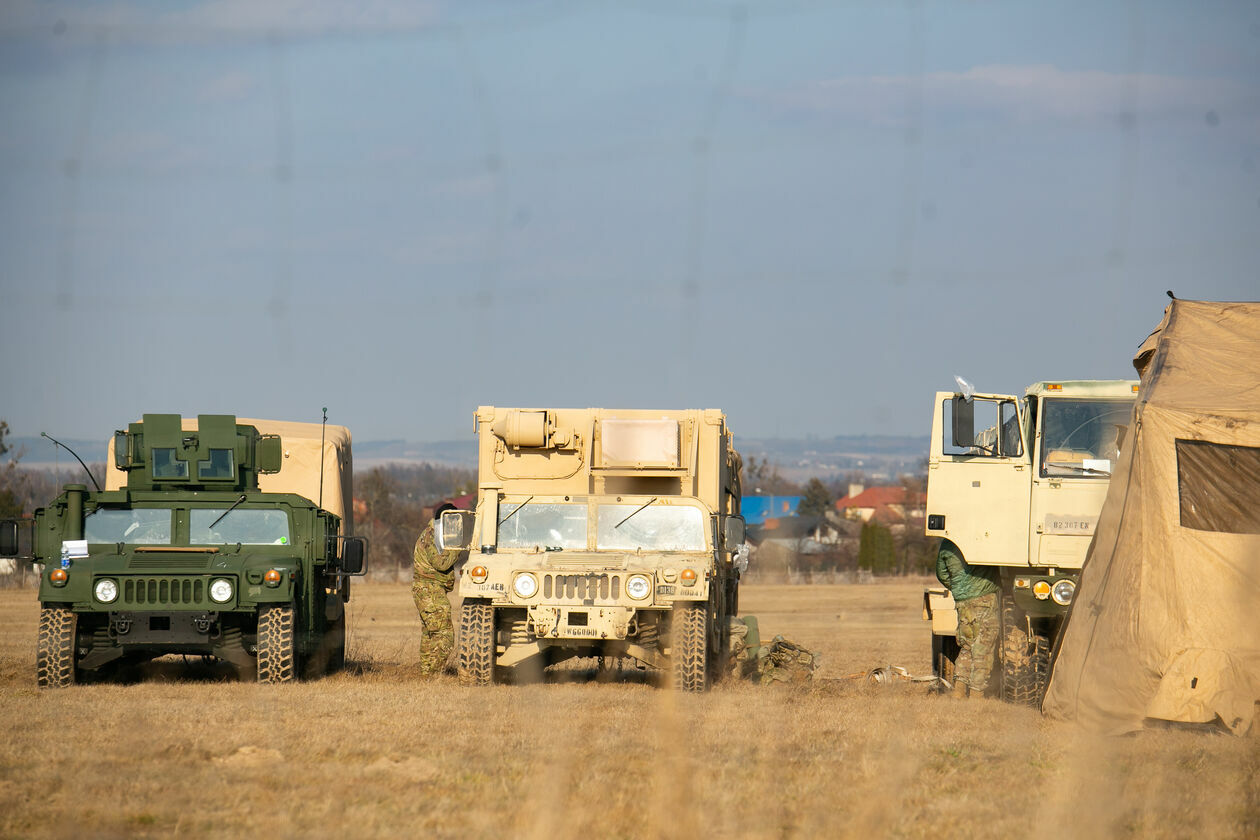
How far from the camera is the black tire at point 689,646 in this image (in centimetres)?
1263

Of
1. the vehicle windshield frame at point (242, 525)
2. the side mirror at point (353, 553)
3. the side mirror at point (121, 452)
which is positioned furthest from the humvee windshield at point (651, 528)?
the side mirror at point (121, 452)

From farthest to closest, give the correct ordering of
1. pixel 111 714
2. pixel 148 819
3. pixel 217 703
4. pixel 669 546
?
pixel 669 546, pixel 217 703, pixel 111 714, pixel 148 819

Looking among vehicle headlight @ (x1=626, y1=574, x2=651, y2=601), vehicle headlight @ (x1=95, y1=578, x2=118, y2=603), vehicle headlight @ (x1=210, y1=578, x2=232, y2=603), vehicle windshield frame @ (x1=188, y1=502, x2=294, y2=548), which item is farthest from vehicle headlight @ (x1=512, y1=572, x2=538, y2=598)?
vehicle headlight @ (x1=95, y1=578, x2=118, y2=603)

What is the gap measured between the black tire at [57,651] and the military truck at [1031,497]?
761cm

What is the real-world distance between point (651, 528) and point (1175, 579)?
5.27m

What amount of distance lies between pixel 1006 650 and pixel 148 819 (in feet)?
26.6

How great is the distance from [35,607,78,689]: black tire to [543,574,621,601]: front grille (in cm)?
423

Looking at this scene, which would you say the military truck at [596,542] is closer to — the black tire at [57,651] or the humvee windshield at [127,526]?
the humvee windshield at [127,526]

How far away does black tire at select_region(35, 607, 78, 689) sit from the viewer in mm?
12867

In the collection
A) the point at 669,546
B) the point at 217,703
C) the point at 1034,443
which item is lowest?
the point at 217,703

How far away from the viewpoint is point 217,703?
11.2m

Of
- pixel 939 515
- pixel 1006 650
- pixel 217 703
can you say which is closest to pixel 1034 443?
pixel 939 515

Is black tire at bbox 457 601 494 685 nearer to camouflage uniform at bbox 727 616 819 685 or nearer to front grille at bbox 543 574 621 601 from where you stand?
front grille at bbox 543 574 621 601

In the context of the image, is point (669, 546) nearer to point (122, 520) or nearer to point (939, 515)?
point (939, 515)
